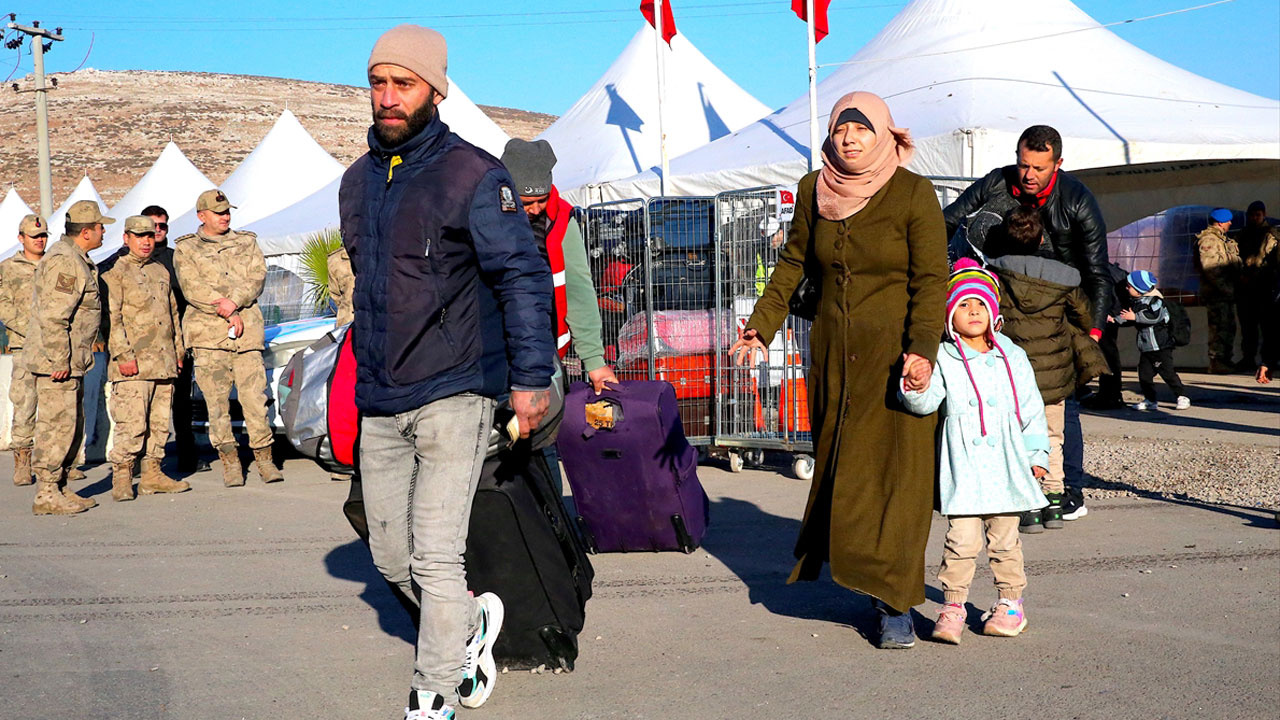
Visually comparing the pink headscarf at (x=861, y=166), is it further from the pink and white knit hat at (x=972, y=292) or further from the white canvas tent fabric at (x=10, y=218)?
the white canvas tent fabric at (x=10, y=218)

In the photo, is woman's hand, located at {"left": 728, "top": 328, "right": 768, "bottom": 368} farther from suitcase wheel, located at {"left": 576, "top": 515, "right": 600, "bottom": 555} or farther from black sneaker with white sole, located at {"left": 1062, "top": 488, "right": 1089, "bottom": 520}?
black sneaker with white sole, located at {"left": 1062, "top": 488, "right": 1089, "bottom": 520}

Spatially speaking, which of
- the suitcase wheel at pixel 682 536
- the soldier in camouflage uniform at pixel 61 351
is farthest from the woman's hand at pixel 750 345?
the soldier in camouflage uniform at pixel 61 351

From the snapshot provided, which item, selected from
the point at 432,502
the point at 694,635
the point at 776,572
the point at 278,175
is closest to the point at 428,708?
the point at 432,502

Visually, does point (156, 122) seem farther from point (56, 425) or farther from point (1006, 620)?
point (1006, 620)

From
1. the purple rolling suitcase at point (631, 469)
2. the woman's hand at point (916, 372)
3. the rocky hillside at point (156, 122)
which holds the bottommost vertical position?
the purple rolling suitcase at point (631, 469)

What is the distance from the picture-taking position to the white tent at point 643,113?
60.3 ft

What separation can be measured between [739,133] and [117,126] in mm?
77620

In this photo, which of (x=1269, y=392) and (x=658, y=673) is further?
(x=1269, y=392)

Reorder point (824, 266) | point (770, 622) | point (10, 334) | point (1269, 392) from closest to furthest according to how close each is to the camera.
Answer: point (824, 266) < point (770, 622) < point (10, 334) < point (1269, 392)

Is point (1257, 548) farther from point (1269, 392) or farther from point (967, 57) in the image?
point (967, 57)

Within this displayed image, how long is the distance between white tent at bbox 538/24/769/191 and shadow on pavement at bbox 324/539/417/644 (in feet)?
36.8

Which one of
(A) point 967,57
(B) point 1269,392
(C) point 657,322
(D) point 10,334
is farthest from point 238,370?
(B) point 1269,392

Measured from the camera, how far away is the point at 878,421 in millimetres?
4797

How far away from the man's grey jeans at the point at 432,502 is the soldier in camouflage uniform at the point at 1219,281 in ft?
43.5
